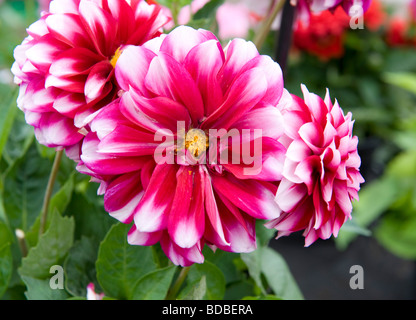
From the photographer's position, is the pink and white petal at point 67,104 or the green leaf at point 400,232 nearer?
the pink and white petal at point 67,104

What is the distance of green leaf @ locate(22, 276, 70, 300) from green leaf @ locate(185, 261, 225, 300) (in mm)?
80

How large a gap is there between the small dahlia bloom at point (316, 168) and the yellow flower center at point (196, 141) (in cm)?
4

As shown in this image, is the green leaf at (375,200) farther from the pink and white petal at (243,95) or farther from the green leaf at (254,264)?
the pink and white petal at (243,95)

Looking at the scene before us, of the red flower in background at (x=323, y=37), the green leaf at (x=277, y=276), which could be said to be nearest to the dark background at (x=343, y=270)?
the red flower in background at (x=323, y=37)

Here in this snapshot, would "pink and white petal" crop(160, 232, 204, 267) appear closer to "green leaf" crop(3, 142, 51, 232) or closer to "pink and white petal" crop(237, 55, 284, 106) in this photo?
"pink and white petal" crop(237, 55, 284, 106)

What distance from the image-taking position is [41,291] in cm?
30

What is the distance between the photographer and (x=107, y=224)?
14.4 inches

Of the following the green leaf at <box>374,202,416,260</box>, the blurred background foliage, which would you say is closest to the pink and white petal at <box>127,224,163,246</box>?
the blurred background foliage

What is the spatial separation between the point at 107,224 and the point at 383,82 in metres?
1.03

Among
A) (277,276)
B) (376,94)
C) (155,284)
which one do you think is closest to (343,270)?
(376,94)

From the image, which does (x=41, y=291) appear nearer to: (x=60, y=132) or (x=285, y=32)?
(x=60, y=132)

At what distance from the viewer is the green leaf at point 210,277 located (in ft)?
1.08

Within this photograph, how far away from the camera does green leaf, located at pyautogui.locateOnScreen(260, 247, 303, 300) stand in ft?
1.22
